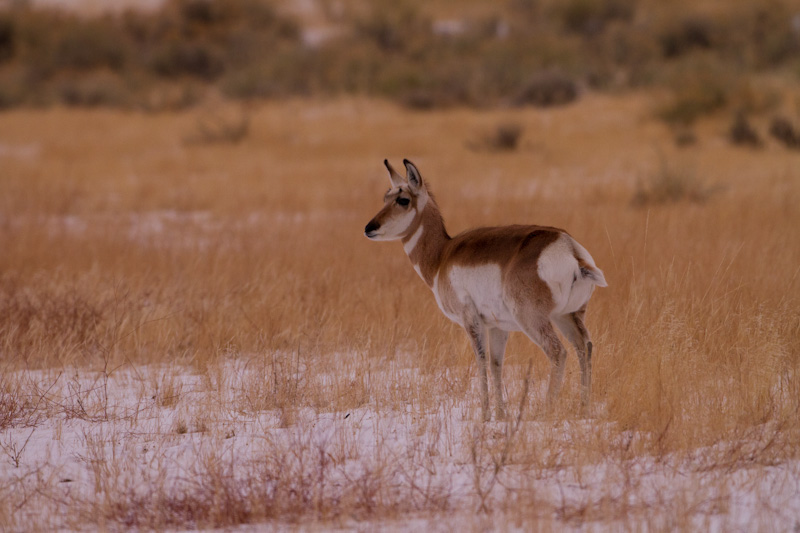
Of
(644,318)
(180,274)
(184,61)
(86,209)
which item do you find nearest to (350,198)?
(86,209)

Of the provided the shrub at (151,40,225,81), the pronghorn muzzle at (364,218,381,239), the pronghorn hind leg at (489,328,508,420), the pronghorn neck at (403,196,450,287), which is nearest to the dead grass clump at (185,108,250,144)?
the pronghorn neck at (403,196,450,287)

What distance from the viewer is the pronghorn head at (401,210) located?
4.70 metres

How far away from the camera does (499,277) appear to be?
4.18 metres

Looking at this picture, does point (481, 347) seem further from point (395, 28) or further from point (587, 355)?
point (395, 28)

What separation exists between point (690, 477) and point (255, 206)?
31.5 feet

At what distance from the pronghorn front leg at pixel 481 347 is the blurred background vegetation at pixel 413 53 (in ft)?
52.1

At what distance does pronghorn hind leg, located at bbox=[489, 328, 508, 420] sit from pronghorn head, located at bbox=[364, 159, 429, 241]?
30.2 inches

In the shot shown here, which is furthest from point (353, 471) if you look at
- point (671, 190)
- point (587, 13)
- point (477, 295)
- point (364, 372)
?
point (587, 13)

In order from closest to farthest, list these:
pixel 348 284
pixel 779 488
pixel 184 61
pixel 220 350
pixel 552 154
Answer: pixel 779 488 → pixel 220 350 → pixel 348 284 → pixel 552 154 → pixel 184 61

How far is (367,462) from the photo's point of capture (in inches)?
156

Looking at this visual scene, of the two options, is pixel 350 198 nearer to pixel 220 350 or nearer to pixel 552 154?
pixel 552 154

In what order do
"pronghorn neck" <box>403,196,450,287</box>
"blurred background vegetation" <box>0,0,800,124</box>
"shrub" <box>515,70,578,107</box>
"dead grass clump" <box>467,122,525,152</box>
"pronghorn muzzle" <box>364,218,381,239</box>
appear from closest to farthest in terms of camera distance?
"pronghorn muzzle" <box>364,218,381,239</box>, "pronghorn neck" <box>403,196,450,287</box>, "dead grass clump" <box>467,122,525,152</box>, "shrub" <box>515,70,578,107</box>, "blurred background vegetation" <box>0,0,800,124</box>

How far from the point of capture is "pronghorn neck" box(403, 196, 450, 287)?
483cm

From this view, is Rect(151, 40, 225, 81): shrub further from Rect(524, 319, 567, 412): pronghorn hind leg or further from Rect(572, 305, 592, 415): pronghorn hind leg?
Rect(524, 319, 567, 412): pronghorn hind leg
